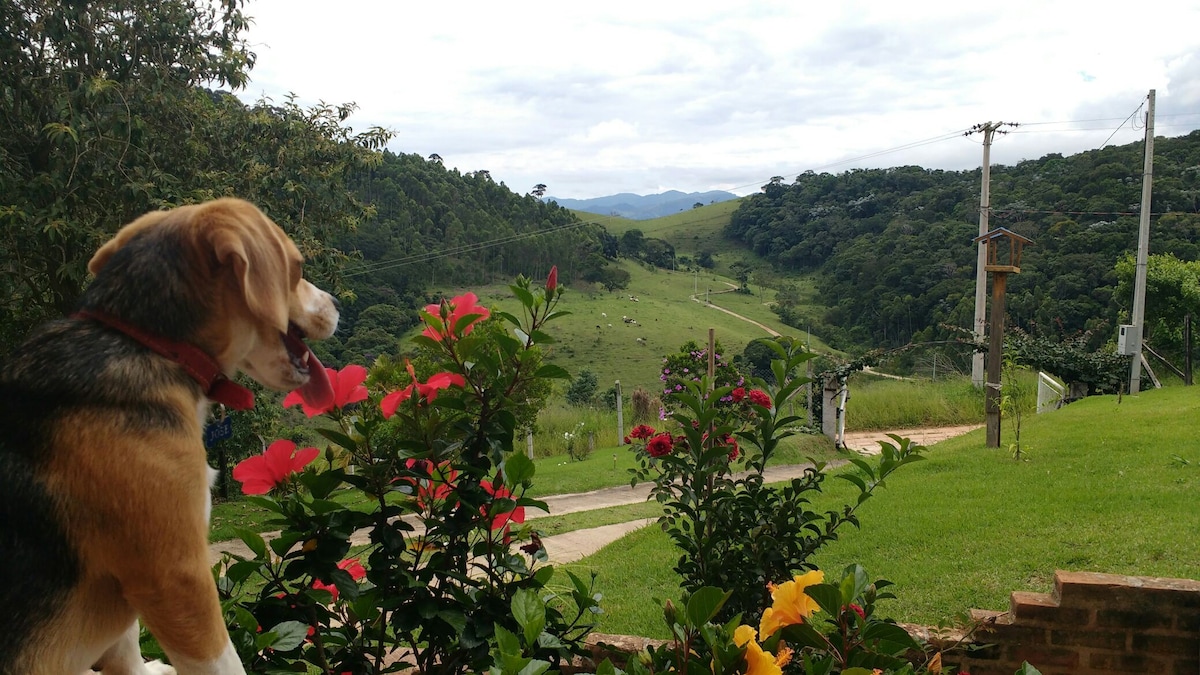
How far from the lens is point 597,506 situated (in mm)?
10492

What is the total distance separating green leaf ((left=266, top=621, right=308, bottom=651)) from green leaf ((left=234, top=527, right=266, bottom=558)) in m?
0.18

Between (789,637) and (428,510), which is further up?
(428,510)

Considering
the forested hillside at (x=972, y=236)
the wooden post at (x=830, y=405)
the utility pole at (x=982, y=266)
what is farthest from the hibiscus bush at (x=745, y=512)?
the forested hillside at (x=972, y=236)

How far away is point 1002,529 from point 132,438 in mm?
6286

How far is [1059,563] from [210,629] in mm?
5311

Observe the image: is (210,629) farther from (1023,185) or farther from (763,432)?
(1023,185)

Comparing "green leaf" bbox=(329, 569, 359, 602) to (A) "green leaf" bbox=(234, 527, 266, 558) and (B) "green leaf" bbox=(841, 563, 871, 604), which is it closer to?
(A) "green leaf" bbox=(234, 527, 266, 558)

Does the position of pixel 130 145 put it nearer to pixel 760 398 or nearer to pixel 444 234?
pixel 760 398

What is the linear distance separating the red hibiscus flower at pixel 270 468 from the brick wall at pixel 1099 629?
2.74 metres

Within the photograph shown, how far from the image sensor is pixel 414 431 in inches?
70.7

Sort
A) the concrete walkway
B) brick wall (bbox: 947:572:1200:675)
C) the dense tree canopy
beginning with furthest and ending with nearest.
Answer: the dense tree canopy → the concrete walkway → brick wall (bbox: 947:572:1200:675)

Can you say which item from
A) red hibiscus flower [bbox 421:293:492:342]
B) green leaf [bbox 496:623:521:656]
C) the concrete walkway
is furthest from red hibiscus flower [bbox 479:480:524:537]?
the concrete walkway

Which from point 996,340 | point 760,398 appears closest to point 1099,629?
point 760,398

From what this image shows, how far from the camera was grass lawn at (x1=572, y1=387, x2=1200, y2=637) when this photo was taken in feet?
15.6
